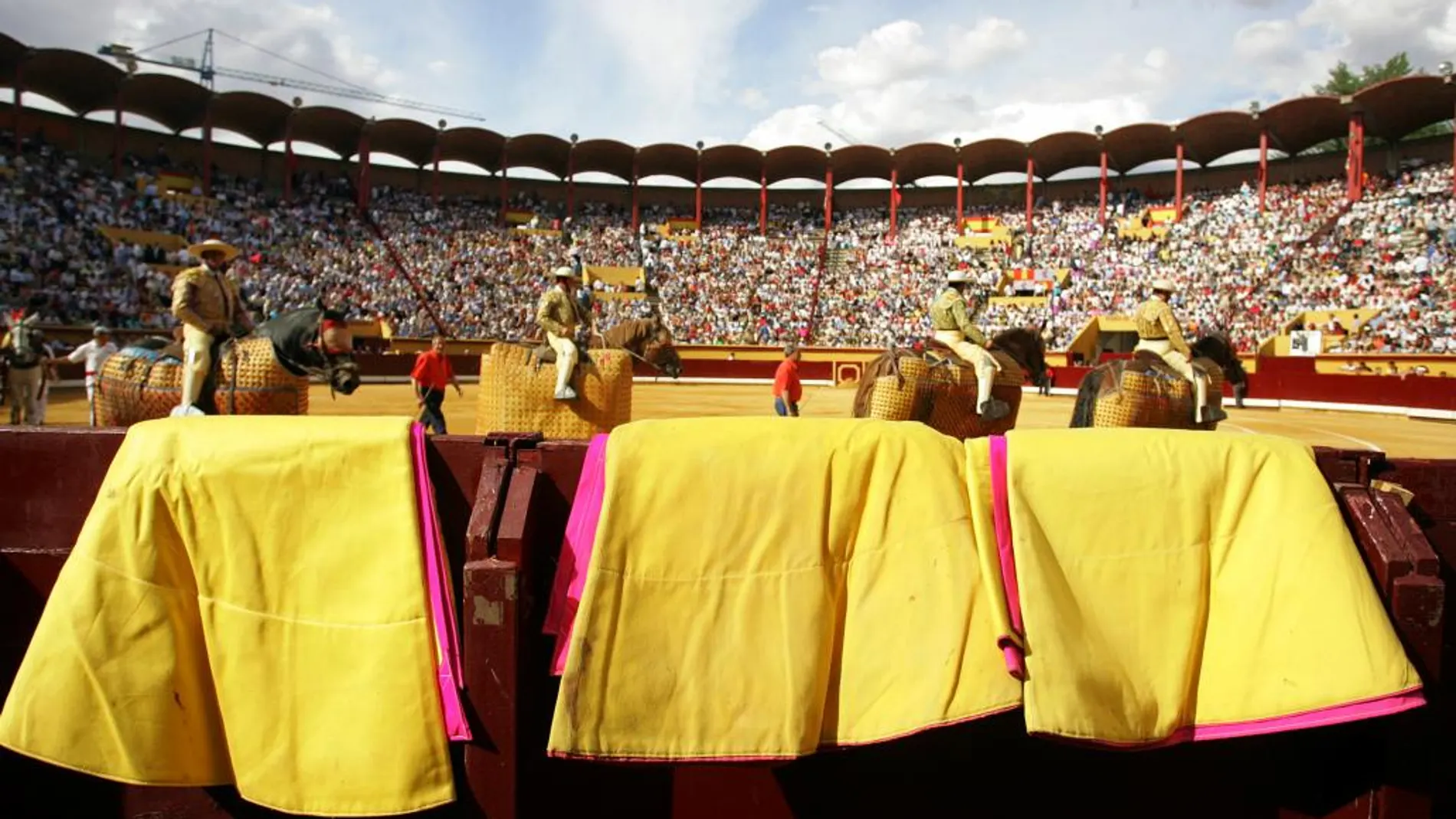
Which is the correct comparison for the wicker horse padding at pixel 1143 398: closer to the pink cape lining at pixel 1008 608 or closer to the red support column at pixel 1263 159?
the pink cape lining at pixel 1008 608

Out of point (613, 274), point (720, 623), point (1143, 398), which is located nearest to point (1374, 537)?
point (720, 623)

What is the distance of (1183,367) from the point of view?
6.72m

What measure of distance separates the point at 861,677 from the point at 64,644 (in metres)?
1.69

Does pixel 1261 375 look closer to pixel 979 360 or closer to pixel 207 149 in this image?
pixel 979 360

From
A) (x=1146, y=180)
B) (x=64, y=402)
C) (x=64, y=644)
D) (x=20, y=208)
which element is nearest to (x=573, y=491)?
(x=64, y=644)

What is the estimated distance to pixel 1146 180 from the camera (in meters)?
37.2

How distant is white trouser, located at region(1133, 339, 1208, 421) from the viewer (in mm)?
6625

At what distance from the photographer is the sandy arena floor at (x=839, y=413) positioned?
44.0 feet

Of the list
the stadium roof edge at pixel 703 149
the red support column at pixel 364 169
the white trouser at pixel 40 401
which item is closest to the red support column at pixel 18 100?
the stadium roof edge at pixel 703 149

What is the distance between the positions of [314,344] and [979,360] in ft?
15.7

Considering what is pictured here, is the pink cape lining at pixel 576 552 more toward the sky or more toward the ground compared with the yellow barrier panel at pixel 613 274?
more toward the ground

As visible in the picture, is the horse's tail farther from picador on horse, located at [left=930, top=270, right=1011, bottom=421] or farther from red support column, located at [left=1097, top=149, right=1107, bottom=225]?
red support column, located at [left=1097, top=149, right=1107, bottom=225]

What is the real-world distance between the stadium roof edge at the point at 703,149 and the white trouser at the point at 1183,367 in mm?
30328

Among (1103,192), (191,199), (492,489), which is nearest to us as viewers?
(492,489)
